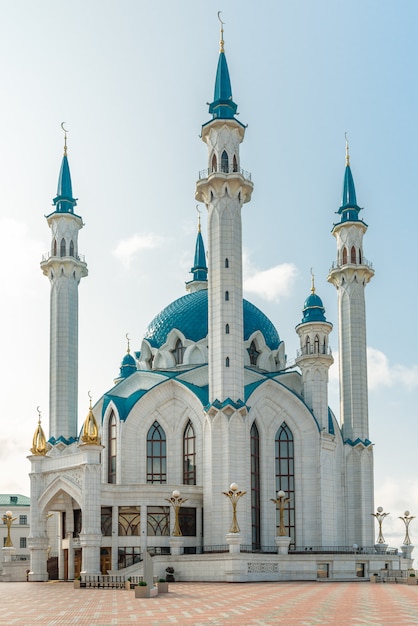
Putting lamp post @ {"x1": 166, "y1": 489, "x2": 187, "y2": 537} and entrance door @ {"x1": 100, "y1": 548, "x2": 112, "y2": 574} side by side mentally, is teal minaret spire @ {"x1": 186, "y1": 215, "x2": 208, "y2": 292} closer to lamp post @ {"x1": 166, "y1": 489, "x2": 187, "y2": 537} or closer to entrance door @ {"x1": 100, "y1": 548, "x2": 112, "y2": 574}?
lamp post @ {"x1": 166, "y1": 489, "x2": 187, "y2": 537}

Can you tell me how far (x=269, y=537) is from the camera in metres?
59.7

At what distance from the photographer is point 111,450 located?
6088 cm

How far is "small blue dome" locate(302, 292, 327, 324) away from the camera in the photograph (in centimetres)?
6544

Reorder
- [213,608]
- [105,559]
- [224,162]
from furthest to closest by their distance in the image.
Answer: [224,162] → [105,559] → [213,608]

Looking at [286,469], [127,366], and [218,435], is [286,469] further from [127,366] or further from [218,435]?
[127,366]

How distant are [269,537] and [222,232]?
813 inches

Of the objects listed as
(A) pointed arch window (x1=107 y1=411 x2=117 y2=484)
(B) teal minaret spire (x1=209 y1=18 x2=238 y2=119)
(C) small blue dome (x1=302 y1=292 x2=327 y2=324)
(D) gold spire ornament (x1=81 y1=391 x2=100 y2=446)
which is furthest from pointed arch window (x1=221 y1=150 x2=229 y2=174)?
(D) gold spire ornament (x1=81 y1=391 x2=100 y2=446)

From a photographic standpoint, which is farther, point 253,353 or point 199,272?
point 199,272

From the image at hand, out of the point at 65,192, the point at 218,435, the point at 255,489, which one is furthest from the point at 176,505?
the point at 65,192

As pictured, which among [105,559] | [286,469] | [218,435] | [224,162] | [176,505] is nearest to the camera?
[176,505]

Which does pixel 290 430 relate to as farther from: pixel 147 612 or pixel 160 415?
pixel 147 612

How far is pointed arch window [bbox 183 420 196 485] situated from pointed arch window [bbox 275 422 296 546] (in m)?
5.96

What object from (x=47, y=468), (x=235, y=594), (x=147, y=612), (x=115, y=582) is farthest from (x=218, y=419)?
(x=147, y=612)

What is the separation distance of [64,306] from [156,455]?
13186mm
